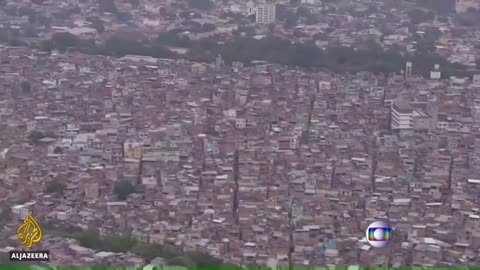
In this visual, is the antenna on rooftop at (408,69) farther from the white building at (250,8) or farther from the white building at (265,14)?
the white building at (250,8)

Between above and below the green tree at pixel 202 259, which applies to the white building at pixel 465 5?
above

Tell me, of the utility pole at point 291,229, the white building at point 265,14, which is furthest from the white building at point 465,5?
the utility pole at point 291,229

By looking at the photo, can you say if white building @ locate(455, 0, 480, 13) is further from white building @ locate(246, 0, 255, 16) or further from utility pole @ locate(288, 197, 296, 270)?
utility pole @ locate(288, 197, 296, 270)

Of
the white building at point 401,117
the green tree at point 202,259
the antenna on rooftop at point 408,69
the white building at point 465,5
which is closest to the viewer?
the green tree at point 202,259

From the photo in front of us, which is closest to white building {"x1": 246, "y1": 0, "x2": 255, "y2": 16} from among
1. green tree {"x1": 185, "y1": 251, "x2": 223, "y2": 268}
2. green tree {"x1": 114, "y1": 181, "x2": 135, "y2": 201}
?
green tree {"x1": 114, "y1": 181, "x2": 135, "y2": 201}

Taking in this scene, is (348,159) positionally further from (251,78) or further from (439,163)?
(251,78)

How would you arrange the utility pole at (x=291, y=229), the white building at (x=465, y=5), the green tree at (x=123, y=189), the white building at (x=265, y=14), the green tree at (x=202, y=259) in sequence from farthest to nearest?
the white building at (x=465, y=5), the white building at (x=265, y=14), the green tree at (x=123, y=189), the utility pole at (x=291, y=229), the green tree at (x=202, y=259)
